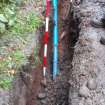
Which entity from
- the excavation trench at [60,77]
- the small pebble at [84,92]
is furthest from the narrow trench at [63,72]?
the small pebble at [84,92]

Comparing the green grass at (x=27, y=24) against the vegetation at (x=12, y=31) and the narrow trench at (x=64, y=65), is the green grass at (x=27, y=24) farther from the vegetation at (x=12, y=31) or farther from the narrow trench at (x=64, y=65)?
the narrow trench at (x=64, y=65)

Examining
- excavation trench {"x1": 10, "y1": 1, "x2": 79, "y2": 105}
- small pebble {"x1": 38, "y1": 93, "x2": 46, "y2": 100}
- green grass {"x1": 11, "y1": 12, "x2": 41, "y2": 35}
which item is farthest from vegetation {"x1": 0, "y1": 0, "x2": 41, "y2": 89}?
small pebble {"x1": 38, "y1": 93, "x2": 46, "y2": 100}

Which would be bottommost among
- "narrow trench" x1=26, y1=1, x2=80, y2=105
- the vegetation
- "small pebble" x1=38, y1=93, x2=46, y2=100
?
"small pebble" x1=38, y1=93, x2=46, y2=100

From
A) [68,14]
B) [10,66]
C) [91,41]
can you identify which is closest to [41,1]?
[68,14]

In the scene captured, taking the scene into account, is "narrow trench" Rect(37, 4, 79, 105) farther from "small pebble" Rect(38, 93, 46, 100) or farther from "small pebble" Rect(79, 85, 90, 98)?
"small pebble" Rect(79, 85, 90, 98)

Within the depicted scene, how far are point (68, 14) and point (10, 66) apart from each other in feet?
6.53

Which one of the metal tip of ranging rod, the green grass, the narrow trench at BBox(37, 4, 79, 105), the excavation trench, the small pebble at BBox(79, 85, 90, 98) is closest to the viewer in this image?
the small pebble at BBox(79, 85, 90, 98)

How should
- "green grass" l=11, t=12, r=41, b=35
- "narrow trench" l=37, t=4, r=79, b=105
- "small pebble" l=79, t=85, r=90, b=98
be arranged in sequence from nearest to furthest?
"small pebble" l=79, t=85, r=90, b=98, "green grass" l=11, t=12, r=41, b=35, "narrow trench" l=37, t=4, r=79, b=105

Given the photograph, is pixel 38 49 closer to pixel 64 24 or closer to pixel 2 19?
pixel 2 19

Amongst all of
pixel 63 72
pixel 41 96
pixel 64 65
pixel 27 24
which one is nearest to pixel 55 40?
pixel 64 65

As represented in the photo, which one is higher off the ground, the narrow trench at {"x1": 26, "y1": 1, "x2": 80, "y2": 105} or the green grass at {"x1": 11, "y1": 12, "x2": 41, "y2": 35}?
the green grass at {"x1": 11, "y1": 12, "x2": 41, "y2": 35}

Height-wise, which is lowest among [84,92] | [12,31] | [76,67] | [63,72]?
[63,72]

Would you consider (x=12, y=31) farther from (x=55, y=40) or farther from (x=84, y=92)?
(x=84, y=92)

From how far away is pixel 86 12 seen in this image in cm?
469
